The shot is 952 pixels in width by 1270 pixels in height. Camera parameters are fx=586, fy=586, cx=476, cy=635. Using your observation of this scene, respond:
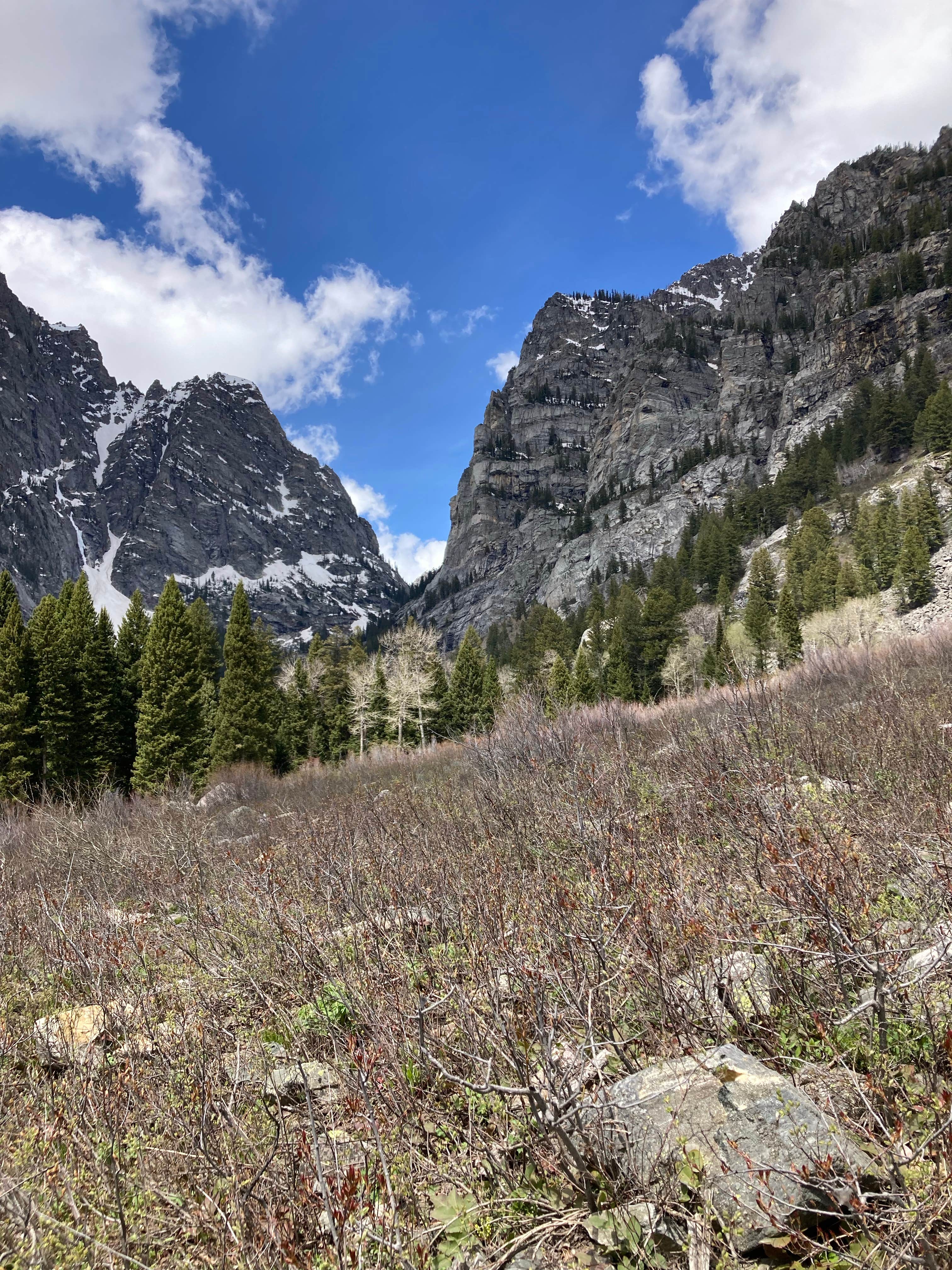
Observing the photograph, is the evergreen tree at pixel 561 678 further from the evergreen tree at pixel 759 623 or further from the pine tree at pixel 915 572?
the pine tree at pixel 915 572

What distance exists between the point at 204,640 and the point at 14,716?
16.1 metres

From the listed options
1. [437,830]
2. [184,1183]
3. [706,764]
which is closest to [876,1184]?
[184,1183]

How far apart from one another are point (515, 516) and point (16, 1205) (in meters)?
157

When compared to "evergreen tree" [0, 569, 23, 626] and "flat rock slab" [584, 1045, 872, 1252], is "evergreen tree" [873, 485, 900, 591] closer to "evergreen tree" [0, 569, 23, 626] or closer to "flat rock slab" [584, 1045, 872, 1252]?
"flat rock slab" [584, 1045, 872, 1252]

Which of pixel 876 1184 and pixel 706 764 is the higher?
pixel 706 764

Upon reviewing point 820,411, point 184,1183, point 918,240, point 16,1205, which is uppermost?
point 918,240

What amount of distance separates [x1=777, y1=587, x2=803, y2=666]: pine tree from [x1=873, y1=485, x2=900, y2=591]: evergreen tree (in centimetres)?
634

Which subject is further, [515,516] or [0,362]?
[0,362]

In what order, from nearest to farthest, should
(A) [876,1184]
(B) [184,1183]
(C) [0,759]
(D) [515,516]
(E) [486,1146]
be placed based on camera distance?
(A) [876,1184] < (E) [486,1146] < (B) [184,1183] < (C) [0,759] < (D) [515,516]

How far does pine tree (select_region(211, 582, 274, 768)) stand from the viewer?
25953mm

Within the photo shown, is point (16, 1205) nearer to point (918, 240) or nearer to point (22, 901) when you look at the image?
point (22, 901)

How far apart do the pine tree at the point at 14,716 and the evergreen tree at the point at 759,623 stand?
41.8 meters

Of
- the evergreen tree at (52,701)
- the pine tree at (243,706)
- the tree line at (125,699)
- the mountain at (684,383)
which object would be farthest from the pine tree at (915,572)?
the evergreen tree at (52,701)

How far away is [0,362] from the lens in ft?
571
